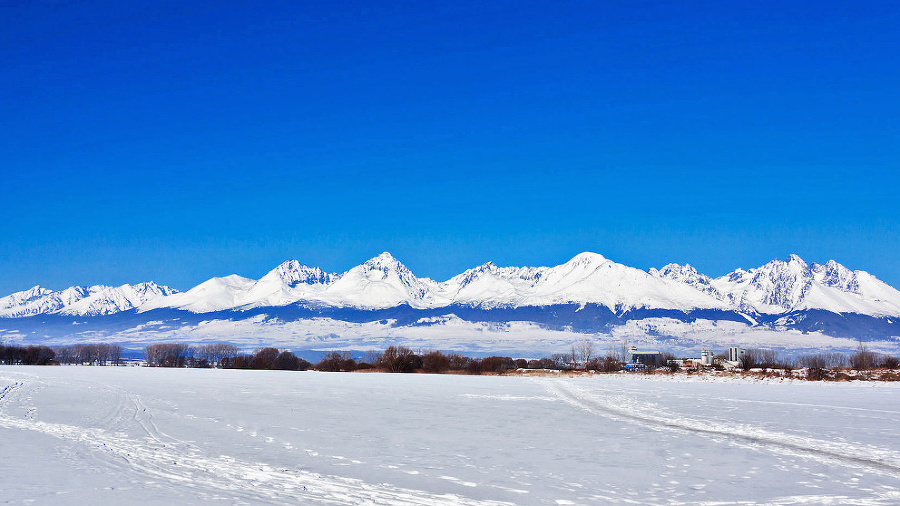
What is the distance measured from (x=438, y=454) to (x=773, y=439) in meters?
10.3

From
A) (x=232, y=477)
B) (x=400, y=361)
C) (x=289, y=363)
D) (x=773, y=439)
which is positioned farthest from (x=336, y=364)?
(x=232, y=477)

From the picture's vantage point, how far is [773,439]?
19797 millimetres

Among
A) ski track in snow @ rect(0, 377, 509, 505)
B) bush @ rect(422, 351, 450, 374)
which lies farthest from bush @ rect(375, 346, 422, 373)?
ski track in snow @ rect(0, 377, 509, 505)

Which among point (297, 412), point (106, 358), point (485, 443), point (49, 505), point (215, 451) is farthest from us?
point (106, 358)

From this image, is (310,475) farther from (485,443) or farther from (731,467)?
(731,467)

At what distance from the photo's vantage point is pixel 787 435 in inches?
816

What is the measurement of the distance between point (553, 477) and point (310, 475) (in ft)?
16.1

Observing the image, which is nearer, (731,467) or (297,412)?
(731,467)

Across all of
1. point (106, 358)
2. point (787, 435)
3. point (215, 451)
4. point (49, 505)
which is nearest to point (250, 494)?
point (49, 505)

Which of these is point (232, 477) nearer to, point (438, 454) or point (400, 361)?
point (438, 454)

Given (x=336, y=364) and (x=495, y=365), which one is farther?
(x=495, y=365)

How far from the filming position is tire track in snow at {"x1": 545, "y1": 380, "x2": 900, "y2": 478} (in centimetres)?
1612

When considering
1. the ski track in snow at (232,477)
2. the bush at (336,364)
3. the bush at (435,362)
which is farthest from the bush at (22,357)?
the ski track in snow at (232,477)

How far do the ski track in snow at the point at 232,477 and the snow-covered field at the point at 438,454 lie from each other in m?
0.04
